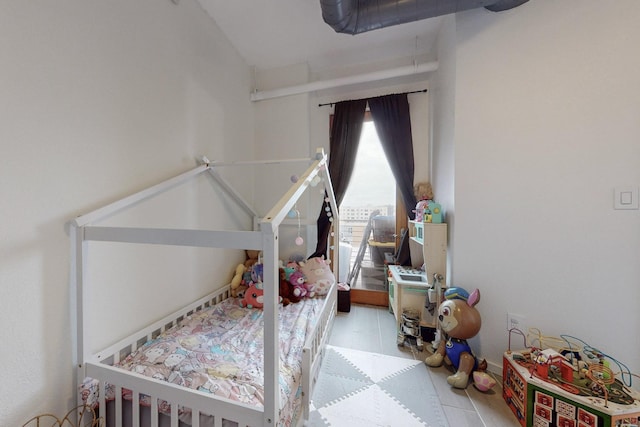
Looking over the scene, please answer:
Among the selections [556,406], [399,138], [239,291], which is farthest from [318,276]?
[399,138]

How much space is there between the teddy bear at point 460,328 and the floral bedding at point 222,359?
0.94m

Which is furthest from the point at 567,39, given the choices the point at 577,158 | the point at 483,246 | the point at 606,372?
the point at 606,372

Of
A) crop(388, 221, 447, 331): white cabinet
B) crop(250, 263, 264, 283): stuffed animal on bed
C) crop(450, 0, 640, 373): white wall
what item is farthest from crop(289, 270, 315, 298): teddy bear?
crop(450, 0, 640, 373): white wall

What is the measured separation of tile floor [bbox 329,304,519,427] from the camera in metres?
1.26

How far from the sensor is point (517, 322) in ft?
5.16

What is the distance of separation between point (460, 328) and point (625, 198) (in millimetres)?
1288

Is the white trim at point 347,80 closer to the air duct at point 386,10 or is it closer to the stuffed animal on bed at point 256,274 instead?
the air duct at point 386,10

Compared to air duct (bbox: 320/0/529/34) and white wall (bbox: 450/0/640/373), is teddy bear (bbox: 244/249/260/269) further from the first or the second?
air duct (bbox: 320/0/529/34)

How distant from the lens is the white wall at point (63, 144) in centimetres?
88

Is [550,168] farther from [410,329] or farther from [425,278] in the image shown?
[410,329]

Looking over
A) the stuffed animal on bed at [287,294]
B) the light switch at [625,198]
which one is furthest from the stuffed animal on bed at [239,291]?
the light switch at [625,198]

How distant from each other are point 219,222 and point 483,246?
217 cm

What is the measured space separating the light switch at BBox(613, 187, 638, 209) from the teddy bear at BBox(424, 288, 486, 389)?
99 cm

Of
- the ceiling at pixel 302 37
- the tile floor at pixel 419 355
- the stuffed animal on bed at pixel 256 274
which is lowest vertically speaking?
the tile floor at pixel 419 355
